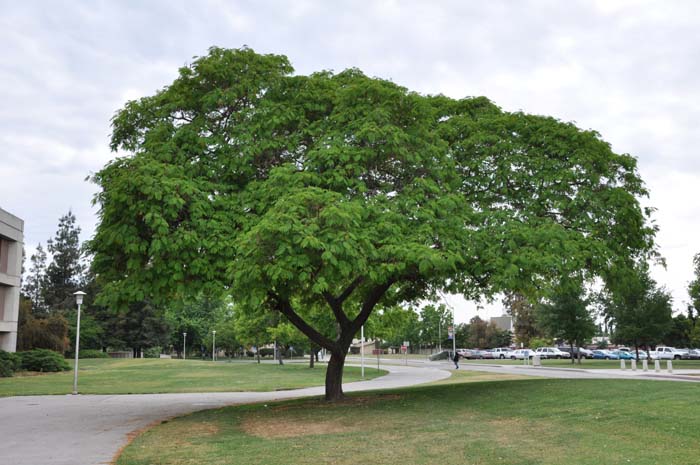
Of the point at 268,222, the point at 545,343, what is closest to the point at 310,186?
the point at 268,222

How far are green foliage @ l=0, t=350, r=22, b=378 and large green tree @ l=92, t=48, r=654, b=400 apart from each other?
26.3 metres

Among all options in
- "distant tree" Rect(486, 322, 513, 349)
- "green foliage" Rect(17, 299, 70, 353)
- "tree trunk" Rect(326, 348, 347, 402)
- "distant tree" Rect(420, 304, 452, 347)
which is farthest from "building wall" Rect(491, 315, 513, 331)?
"tree trunk" Rect(326, 348, 347, 402)

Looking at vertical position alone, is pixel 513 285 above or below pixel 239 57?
below

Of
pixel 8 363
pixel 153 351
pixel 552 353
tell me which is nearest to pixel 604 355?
pixel 552 353

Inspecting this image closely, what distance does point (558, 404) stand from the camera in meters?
16.4

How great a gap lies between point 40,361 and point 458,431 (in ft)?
134

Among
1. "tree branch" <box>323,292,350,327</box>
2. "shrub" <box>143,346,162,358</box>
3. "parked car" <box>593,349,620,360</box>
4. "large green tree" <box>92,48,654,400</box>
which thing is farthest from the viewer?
"shrub" <box>143,346,162,358</box>

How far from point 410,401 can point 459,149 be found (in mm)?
8273

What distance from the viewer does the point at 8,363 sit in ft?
132

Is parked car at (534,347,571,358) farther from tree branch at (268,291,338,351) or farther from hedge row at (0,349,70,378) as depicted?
tree branch at (268,291,338,351)

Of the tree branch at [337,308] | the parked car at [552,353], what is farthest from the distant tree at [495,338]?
the tree branch at [337,308]

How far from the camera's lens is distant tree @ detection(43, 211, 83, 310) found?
96.8 metres

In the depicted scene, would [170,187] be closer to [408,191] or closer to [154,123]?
[154,123]

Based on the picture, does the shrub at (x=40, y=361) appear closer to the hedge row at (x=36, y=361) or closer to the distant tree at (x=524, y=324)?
the hedge row at (x=36, y=361)
